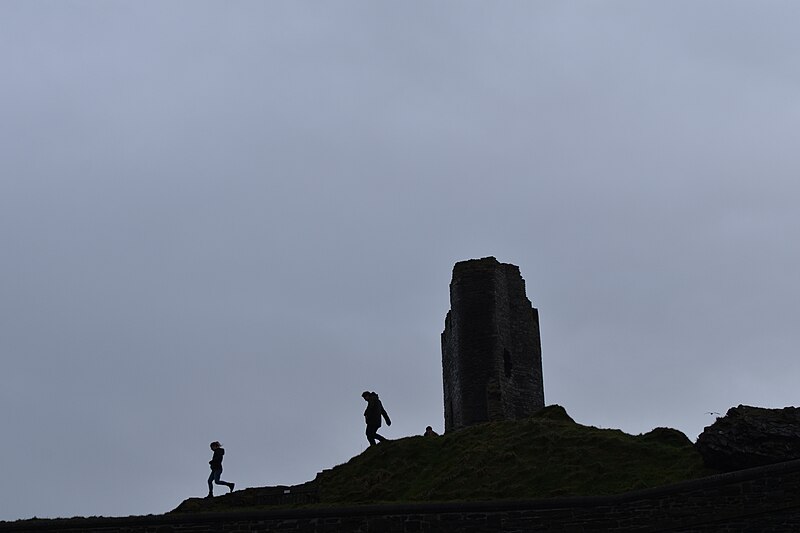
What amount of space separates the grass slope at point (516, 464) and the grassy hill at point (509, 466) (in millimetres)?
21

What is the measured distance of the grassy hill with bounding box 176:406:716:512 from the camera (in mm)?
22281

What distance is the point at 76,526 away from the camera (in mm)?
21969

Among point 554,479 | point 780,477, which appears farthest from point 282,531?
point 780,477

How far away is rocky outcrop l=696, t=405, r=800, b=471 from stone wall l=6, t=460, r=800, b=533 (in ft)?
2.92

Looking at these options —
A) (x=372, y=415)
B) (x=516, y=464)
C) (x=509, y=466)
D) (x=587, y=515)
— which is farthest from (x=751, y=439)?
(x=372, y=415)

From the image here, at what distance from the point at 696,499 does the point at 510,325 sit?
1813 cm

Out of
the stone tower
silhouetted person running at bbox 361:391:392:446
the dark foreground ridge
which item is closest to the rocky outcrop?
the dark foreground ridge

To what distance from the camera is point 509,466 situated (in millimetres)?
23969

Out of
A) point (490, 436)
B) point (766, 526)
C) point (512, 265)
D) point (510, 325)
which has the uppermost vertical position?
point (512, 265)

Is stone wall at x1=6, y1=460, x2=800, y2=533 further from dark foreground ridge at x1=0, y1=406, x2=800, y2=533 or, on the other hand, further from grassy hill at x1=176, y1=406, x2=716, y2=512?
grassy hill at x1=176, y1=406, x2=716, y2=512

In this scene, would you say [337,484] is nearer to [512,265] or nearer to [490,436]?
[490,436]

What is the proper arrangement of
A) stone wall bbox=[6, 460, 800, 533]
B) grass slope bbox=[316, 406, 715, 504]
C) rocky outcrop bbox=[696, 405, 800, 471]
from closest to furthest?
stone wall bbox=[6, 460, 800, 533]
rocky outcrop bbox=[696, 405, 800, 471]
grass slope bbox=[316, 406, 715, 504]

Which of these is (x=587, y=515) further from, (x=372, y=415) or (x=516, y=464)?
(x=372, y=415)

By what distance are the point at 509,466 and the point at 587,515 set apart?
4.26 m
